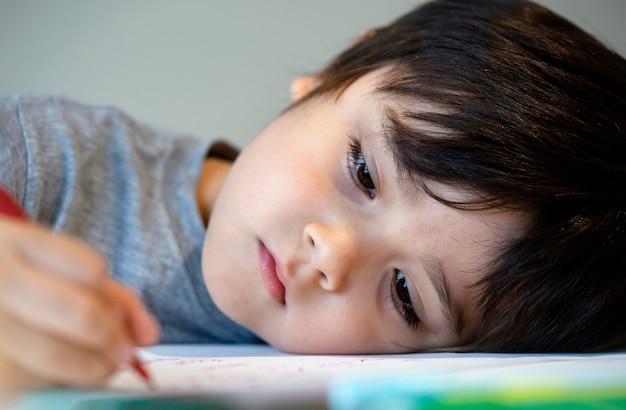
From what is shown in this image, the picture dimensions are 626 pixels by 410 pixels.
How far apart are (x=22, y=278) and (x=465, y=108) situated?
0.41 meters

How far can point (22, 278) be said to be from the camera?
0.82ft

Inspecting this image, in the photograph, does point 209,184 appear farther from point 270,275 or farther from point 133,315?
point 133,315

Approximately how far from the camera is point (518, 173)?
538mm

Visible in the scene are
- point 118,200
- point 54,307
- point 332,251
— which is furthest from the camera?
point 118,200

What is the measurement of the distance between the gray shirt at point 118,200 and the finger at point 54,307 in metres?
→ 0.40

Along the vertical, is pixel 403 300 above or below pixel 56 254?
below

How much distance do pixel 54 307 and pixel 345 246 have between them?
323 millimetres

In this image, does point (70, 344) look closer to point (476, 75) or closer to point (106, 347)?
point (106, 347)

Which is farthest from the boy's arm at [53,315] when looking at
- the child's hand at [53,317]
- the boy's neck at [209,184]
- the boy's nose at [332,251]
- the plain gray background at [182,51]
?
the plain gray background at [182,51]

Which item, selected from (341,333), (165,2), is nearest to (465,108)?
(341,333)

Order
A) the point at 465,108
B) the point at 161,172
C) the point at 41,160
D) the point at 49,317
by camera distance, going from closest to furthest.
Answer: the point at 49,317 → the point at 465,108 → the point at 41,160 → the point at 161,172

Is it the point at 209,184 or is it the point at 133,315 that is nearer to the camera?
the point at 133,315

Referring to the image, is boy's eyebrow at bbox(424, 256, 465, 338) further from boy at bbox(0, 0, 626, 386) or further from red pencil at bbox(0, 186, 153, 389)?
red pencil at bbox(0, 186, 153, 389)

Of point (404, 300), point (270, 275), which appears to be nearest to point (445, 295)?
point (404, 300)
